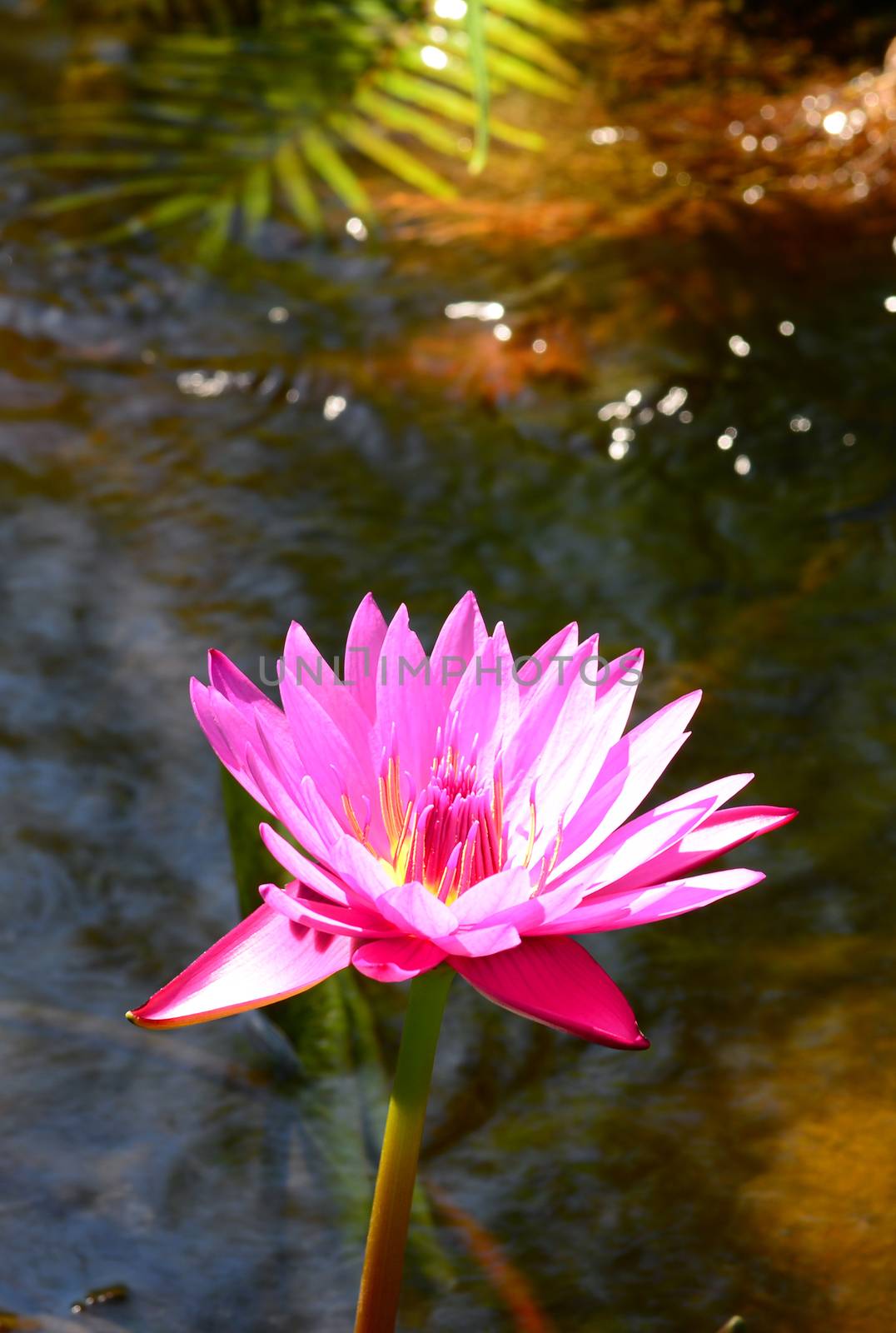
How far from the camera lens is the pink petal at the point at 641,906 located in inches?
33.3

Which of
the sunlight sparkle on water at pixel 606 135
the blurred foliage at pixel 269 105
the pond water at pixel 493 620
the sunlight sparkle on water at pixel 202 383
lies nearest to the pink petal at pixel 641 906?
the pond water at pixel 493 620

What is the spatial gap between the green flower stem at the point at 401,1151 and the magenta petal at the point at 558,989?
0.12ft

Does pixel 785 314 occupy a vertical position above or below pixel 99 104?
below

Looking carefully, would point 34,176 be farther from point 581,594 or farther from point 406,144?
point 581,594

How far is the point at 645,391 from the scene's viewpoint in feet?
8.14

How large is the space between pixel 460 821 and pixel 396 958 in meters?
0.14

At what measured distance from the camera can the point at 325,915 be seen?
2.84 ft

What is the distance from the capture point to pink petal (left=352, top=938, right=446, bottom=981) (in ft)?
2.68

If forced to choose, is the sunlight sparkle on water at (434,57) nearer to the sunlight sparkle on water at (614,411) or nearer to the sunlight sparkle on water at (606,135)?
the sunlight sparkle on water at (606,135)

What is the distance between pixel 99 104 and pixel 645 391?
5.40 feet

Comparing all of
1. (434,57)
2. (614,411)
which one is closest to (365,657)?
(614,411)

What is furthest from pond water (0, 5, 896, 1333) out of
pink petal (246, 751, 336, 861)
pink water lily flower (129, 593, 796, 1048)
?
pink petal (246, 751, 336, 861)

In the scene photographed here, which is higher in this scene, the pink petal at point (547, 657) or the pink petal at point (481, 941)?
the pink petal at point (547, 657)

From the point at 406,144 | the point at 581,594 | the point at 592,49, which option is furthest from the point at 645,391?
the point at 592,49
